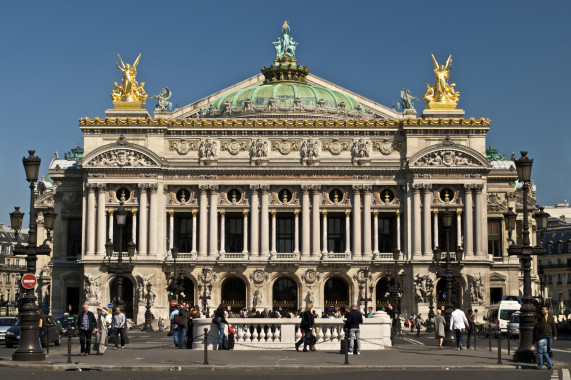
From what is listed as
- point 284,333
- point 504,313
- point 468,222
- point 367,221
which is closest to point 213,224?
point 367,221

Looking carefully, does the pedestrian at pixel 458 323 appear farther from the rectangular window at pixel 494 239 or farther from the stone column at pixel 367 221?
the rectangular window at pixel 494 239

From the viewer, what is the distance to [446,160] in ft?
313

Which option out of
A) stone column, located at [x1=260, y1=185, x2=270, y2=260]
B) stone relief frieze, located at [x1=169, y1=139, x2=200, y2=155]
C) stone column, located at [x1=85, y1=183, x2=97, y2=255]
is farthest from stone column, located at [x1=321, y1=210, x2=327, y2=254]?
stone column, located at [x1=85, y1=183, x2=97, y2=255]

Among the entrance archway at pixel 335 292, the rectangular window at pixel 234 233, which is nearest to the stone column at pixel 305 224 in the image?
the entrance archway at pixel 335 292

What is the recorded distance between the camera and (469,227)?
311 feet

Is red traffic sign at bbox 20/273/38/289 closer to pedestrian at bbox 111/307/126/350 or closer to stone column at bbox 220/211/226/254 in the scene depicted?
pedestrian at bbox 111/307/126/350

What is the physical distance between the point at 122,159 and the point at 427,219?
2733cm

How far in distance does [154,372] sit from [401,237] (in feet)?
195

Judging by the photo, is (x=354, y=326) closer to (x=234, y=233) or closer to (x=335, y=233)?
(x=335, y=233)

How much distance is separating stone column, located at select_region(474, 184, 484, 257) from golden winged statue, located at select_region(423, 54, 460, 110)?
8617mm

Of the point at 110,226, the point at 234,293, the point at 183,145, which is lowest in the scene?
the point at 234,293

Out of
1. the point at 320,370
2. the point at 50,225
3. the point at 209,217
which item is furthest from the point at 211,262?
the point at 320,370

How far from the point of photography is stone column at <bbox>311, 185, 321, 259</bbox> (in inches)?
3752

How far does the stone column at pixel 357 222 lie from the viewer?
95188 millimetres
